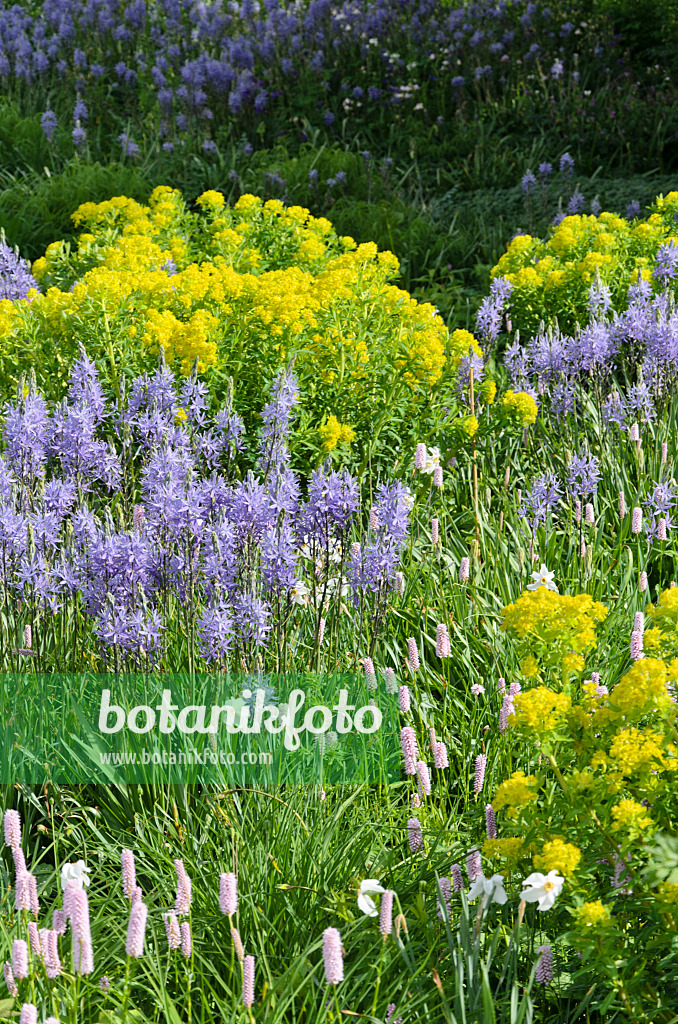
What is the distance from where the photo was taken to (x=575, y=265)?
5.85m

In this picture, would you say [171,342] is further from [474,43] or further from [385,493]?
[474,43]

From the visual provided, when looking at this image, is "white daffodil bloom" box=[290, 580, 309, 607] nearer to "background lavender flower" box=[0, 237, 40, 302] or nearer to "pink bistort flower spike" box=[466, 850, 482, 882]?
"pink bistort flower spike" box=[466, 850, 482, 882]

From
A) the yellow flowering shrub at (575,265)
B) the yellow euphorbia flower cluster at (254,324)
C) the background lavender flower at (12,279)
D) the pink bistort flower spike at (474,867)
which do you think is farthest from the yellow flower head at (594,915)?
the background lavender flower at (12,279)

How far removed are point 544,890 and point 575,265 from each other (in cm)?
445

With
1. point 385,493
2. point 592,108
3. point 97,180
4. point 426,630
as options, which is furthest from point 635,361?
point 592,108

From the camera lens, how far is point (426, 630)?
3.83m

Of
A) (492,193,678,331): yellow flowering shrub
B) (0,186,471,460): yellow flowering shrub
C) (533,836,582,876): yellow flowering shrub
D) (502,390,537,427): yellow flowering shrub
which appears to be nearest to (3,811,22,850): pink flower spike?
(533,836,582,876): yellow flowering shrub

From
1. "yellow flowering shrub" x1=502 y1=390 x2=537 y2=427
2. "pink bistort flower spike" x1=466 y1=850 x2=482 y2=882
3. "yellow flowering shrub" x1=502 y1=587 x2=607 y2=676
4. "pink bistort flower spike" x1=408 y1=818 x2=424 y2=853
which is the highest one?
"yellow flowering shrub" x1=502 y1=390 x2=537 y2=427

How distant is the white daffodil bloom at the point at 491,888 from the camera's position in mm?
2176

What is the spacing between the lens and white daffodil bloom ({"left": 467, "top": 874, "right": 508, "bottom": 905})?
2.18 meters

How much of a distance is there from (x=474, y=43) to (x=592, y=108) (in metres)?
1.84

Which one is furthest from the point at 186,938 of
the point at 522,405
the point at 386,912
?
the point at 522,405

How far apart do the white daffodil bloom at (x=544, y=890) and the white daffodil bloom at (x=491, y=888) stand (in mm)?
128

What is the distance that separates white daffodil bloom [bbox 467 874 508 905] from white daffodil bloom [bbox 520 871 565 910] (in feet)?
0.42
